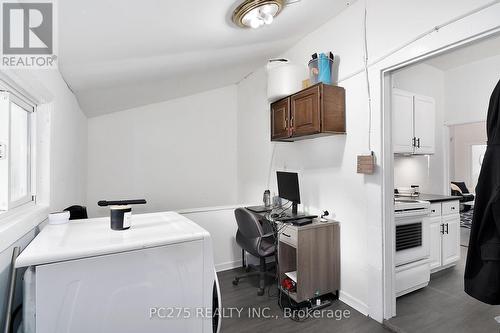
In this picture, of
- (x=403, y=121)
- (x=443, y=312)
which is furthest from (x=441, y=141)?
(x=443, y=312)

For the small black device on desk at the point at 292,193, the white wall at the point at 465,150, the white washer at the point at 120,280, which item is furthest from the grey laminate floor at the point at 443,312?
the white wall at the point at 465,150

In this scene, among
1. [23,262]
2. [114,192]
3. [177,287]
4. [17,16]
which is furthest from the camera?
[114,192]

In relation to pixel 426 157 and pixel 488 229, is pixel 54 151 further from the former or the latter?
pixel 426 157

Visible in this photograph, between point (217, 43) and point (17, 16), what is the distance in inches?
54.6

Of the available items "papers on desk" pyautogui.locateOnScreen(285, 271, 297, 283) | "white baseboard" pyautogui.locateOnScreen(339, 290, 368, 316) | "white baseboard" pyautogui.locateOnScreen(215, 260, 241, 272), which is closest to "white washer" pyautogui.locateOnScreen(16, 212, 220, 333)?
"papers on desk" pyautogui.locateOnScreen(285, 271, 297, 283)

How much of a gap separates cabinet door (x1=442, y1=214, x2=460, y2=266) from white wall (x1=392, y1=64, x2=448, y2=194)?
72 cm

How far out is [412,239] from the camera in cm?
254

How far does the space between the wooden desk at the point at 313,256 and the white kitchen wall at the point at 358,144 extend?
4.1 inches

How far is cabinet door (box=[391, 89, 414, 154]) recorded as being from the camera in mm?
2941

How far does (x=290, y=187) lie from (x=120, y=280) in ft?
6.95

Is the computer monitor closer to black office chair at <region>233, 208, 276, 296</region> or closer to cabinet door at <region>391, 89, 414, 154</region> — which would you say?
black office chair at <region>233, 208, 276, 296</region>

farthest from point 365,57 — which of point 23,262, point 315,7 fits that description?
point 23,262

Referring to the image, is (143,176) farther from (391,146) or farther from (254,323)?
(391,146)

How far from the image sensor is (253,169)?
398 centimetres
